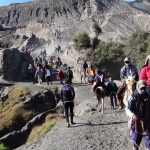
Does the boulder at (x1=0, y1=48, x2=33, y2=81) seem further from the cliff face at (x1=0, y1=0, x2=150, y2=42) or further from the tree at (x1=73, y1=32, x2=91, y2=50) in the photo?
the cliff face at (x1=0, y1=0, x2=150, y2=42)

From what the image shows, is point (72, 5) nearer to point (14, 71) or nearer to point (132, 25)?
point (132, 25)

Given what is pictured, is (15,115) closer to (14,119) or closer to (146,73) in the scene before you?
(14,119)

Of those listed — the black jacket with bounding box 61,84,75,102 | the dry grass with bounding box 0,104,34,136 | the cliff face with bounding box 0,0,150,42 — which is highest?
the cliff face with bounding box 0,0,150,42

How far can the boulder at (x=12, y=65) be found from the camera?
34.6 metres

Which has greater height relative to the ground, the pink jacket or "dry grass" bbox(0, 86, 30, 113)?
the pink jacket

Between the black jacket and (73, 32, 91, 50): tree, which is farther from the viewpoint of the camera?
(73, 32, 91, 50): tree

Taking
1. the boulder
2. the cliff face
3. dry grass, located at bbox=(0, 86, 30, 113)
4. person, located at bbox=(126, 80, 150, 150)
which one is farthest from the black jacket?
the cliff face

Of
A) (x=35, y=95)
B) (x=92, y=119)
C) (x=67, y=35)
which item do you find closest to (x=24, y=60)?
(x=35, y=95)

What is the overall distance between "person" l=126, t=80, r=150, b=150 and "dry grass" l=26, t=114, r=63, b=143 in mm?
8702

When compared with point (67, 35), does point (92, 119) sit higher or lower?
lower

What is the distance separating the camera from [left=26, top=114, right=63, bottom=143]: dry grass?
17.4 meters

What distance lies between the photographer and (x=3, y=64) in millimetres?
34562

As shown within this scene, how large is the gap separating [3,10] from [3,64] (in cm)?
16875

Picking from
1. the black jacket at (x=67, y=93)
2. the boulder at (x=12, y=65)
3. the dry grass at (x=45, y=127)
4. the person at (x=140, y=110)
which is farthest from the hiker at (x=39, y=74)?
the person at (x=140, y=110)
